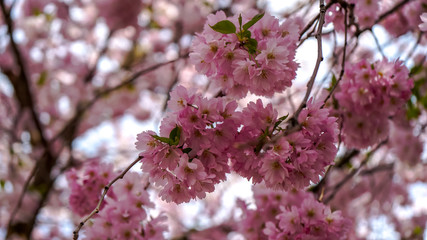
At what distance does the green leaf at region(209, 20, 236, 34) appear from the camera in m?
1.19

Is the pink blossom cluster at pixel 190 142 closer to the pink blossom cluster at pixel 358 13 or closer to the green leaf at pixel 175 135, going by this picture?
the green leaf at pixel 175 135

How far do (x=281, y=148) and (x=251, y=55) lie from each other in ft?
0.96

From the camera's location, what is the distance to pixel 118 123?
740cm

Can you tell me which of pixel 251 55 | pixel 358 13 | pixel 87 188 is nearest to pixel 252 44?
pixel 251 55

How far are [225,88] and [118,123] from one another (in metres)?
6.21

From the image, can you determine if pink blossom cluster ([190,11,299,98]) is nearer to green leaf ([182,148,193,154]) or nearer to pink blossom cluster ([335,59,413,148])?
green leaf ([182,148,193,154])

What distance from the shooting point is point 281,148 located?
1082 millimetres

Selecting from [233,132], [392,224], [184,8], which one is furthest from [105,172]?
[392,224]

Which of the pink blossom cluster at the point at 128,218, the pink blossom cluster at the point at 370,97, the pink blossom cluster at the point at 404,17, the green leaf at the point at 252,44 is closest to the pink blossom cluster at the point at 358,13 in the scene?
the pink blossom cluster at the point at 370,97

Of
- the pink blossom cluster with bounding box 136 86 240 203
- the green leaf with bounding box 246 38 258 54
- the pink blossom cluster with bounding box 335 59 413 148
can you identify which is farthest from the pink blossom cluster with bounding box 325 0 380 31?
the pink blossom cluster with bounding box 136 86 240 203

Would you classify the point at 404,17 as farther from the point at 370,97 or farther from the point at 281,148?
the point at 281,148

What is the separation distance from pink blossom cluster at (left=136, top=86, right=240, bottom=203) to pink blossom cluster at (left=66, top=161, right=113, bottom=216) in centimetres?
68

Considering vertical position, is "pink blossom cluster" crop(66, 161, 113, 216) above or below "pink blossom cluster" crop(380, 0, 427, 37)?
below

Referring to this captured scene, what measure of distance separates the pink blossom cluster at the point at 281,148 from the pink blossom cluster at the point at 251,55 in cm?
10
